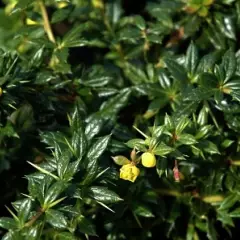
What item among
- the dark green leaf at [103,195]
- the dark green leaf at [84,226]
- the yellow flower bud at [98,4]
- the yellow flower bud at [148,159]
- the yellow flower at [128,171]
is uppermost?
the yellow flower bud at [148,159]

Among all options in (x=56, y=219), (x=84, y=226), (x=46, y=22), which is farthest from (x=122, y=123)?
(x=56, y=219)

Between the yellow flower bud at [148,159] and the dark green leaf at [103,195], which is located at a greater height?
the yellow flower bud at [148,159]

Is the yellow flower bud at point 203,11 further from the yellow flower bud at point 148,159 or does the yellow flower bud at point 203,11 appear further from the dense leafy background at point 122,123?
the yellow flower bud at point 148,159

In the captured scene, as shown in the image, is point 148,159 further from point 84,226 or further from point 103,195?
point 84,226

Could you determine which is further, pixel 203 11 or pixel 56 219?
pixel 203 11

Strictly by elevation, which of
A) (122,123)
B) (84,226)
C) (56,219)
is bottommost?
(122,123)

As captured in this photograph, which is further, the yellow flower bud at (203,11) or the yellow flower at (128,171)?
the yellow flower bud at (203,11)

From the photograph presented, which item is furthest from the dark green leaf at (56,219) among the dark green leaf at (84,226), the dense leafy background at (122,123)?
the dark green leaf at (84,226)

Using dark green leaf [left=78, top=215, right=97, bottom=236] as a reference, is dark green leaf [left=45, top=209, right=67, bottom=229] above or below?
above

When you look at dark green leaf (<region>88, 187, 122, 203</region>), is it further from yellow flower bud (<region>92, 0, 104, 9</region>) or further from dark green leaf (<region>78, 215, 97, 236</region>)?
yellow flower bud (<region>92, 0, 104, 9</region>)

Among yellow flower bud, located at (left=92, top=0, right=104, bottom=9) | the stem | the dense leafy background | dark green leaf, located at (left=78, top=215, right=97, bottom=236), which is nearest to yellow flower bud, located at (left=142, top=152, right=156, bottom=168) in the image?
the dense leafy background
